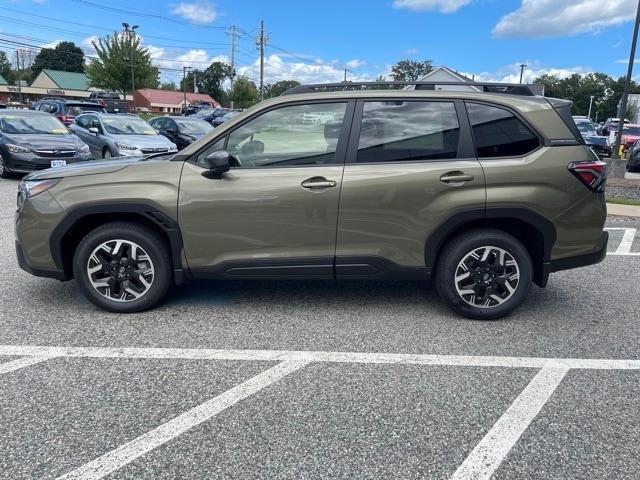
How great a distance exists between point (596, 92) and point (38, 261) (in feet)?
434

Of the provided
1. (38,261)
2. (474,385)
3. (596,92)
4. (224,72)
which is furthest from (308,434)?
(596,92)

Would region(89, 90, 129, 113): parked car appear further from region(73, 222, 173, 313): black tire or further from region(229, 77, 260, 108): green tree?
region(229, 77, 260, 108): green tree

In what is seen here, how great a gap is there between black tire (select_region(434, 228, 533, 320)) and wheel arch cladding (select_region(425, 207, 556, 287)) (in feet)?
0.25

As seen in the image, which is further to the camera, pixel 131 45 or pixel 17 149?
pixel 131 45

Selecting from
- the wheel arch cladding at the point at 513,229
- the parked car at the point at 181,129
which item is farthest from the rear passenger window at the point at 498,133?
the parked car at the point at 181,129

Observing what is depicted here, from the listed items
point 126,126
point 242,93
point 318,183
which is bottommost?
point 318,183

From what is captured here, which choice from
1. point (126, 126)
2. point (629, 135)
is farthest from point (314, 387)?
point (629, 135)

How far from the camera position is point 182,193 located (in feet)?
13.3

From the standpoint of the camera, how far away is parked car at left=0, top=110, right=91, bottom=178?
1161 cm

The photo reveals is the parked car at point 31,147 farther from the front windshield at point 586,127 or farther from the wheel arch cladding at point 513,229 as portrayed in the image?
the front windshield at point 586,127

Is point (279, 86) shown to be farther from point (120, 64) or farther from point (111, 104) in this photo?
point (111, 104)

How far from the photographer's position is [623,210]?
9.75 m

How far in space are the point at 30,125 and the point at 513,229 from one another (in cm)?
1218

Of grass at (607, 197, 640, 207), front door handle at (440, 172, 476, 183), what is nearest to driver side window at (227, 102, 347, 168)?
front door handle at (440, 172, 476, 183)
